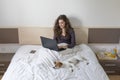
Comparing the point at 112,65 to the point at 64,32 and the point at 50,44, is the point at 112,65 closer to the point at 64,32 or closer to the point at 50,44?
the point at 64,32

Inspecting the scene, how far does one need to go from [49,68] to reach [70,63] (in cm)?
34

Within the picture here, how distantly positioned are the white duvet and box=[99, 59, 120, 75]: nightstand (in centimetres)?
44

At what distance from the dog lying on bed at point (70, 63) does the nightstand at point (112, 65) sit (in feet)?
2.27

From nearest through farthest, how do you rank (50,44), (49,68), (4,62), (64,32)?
(49,68), (50,44), (4,62), (64,32)

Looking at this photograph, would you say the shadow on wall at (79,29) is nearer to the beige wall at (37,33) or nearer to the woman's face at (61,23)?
the beige wall at (37,33)

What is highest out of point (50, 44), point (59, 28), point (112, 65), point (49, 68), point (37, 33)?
point (59, 28)

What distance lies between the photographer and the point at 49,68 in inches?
112

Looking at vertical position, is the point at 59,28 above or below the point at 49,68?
above

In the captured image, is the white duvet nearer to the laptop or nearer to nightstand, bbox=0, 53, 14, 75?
the laptop

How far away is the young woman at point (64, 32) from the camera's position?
3.75m

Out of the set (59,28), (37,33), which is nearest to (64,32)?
(59,28)

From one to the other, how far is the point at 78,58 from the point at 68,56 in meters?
0.17

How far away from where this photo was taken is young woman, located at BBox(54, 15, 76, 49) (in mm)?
3749

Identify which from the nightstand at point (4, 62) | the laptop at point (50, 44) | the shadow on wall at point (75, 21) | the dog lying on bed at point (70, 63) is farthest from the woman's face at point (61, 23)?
the nightstand at point (4, 62)
